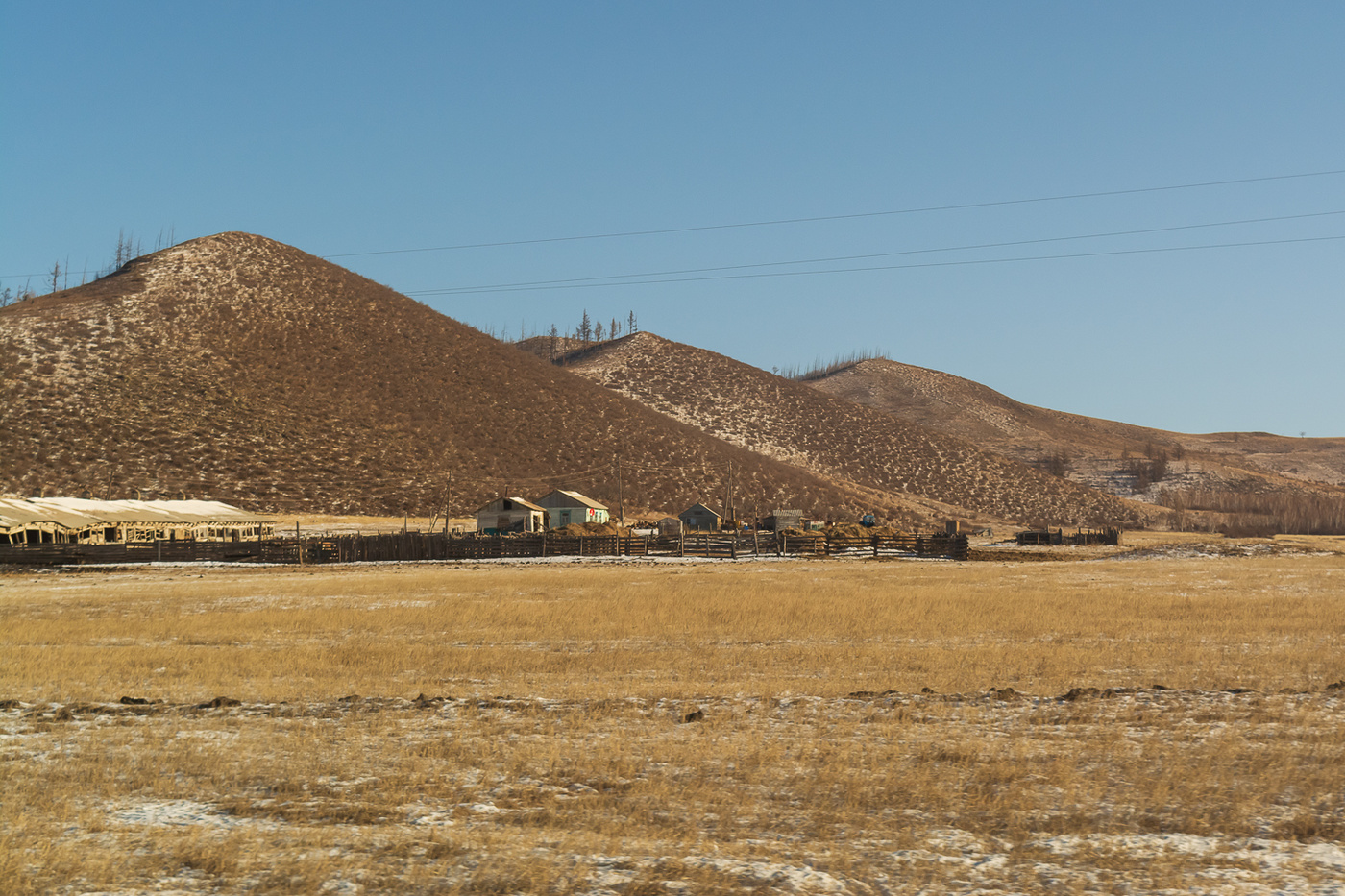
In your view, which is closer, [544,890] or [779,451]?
[544,890]

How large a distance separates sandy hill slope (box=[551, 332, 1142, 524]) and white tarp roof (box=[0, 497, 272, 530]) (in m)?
88.6

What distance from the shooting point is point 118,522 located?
6116 cm

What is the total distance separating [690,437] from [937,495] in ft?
129

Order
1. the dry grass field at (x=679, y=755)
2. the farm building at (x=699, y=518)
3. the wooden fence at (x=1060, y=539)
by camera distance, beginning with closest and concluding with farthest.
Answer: the dry grass field at (x=679, y=755)
the farm building at (x=699, y=518)
the wooden fence at (x=1060, y=539)

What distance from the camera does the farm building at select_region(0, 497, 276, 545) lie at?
58.6 m

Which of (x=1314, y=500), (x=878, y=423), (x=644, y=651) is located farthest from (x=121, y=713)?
(x=1314, y=500)

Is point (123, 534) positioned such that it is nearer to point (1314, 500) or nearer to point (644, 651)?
point (644, 651)

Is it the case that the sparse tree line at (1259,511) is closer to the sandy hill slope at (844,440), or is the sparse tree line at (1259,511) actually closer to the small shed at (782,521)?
the sandy hill slope at (844,440)

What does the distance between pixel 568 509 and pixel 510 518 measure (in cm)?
570

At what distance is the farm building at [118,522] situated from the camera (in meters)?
58.6

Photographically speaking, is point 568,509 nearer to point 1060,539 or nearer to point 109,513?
point 109,513

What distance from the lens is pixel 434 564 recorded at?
172 ft

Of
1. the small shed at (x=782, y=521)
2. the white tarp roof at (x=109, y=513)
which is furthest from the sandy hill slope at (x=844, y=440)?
the white tarp roof at (x=109, y=513)

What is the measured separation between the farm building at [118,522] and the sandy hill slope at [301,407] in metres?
14.9
